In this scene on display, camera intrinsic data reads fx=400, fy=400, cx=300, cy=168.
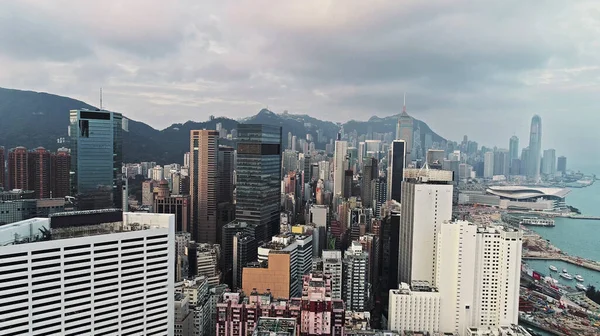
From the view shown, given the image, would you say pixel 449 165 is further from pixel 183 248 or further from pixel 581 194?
pixel 183 248

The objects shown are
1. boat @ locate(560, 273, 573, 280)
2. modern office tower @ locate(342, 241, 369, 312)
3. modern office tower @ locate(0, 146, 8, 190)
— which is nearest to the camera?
modern office tower @ locate(342, 241, 369, 312)

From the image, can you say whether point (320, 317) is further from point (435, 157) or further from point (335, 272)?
point (435, 157)

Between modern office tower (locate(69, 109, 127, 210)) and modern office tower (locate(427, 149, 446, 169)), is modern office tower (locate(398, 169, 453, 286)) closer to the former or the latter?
modern office tower (locate(427, 149, 446, 169))

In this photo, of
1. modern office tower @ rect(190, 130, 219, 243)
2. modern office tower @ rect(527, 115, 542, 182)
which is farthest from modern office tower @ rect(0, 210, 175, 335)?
modern office tower @ rect(190, 130, 219, 243)

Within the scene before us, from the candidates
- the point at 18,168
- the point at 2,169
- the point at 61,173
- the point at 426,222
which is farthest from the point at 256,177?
the point at 2,169

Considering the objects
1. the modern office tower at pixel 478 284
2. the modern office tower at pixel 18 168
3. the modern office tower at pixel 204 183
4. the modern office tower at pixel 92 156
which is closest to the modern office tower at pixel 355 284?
the modern office tower at pixel 478 284

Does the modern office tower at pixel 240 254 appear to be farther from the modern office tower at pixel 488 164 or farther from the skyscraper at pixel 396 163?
the modern office tower at pixel 488 164
